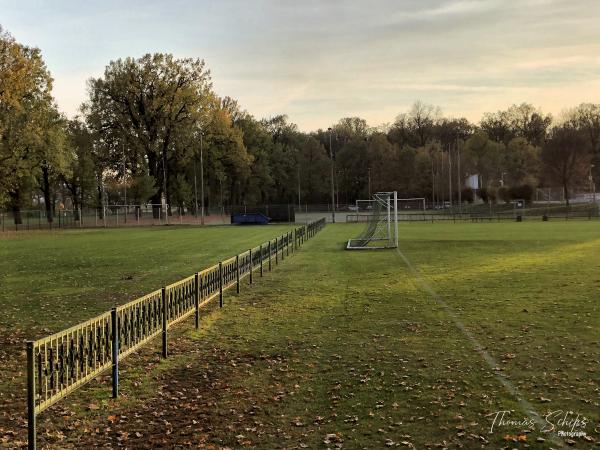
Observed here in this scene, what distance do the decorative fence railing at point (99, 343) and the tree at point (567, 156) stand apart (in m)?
79.0

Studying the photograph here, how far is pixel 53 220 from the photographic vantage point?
60.8 m

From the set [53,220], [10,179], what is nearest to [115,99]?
[53,220]

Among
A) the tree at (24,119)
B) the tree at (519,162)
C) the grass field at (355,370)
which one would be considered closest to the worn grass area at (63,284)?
the grass field at (355,370)

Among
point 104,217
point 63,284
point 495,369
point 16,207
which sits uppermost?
point 16,207

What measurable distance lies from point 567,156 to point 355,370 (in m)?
82.3

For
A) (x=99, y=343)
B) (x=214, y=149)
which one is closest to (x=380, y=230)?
(x=99, y=343)

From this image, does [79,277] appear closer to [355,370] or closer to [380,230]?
[355,370]

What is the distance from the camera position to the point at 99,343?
614 centimetres

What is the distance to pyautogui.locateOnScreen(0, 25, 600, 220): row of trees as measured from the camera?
50.9 metres

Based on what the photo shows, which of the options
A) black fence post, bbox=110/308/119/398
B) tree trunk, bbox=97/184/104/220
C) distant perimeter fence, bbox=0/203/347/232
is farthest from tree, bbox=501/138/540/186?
black fence post, bbox=110/308/119/398

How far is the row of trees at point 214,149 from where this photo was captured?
50906 millimetres

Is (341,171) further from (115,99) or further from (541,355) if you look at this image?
(541,355)

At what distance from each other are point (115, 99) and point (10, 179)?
62.1 ft

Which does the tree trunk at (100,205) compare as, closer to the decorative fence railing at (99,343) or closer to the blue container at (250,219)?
the blue container at (250,219)
